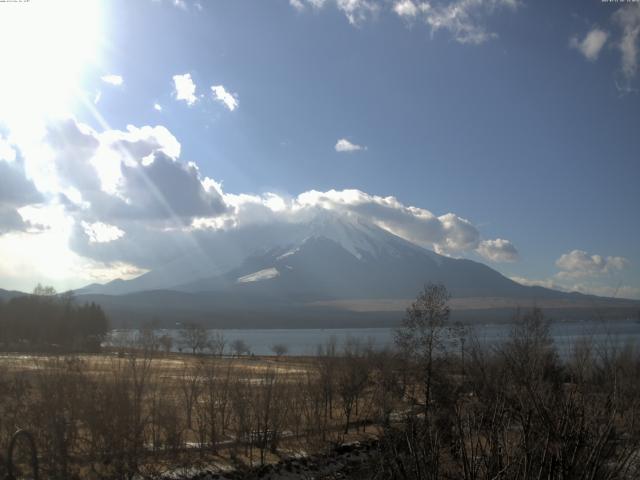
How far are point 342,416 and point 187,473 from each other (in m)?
16.9

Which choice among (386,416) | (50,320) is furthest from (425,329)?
(50,320)

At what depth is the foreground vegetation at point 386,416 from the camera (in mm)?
6625

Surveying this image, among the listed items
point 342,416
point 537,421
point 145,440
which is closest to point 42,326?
point 342,416

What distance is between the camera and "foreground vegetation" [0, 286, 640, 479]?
6.62 m

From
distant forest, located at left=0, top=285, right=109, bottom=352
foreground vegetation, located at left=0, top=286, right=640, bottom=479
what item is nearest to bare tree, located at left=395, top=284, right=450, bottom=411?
foreground vegetation, located at left=0, top=286, right=640, bottom=479

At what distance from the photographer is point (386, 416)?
11.6 m

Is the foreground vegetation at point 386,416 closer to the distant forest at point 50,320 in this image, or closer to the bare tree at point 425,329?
the bare tree at point 425,329

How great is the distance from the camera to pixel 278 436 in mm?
27953

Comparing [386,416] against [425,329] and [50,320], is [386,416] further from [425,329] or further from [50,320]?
[50,320]

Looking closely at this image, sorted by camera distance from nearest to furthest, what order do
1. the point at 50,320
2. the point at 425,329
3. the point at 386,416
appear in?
1. the point at 386,416
2. the point at 425,329
3. the point at 50,320

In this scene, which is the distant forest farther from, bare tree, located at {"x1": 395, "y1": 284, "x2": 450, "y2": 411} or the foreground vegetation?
the foreground vegetation

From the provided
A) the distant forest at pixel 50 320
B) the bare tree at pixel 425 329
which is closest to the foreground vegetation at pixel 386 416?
the bare tree at pixel 425 329

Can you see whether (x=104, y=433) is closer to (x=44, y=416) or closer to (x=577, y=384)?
(x=44, y=416)

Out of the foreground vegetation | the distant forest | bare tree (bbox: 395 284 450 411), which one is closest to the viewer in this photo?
the foreground vegetation
